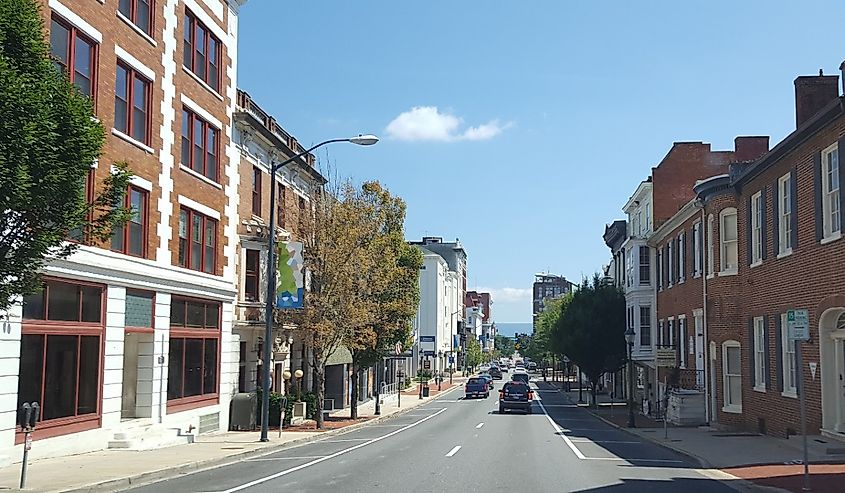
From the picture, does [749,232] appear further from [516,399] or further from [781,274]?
[516,399]

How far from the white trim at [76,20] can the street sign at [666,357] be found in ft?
102

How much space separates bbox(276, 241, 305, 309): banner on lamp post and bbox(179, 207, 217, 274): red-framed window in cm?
241

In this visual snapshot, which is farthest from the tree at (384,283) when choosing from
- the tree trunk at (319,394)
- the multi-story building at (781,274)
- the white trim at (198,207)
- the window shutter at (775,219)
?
the window shutter at (775,219)

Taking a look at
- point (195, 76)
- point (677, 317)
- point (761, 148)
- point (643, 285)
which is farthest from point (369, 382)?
point (195, 76)

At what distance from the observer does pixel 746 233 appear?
97.3 ft

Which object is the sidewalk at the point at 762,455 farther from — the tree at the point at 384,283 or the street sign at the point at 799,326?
the tree at the point at 384,283

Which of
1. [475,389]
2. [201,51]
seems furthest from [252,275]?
[475,389]

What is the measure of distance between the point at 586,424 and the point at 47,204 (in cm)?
3070

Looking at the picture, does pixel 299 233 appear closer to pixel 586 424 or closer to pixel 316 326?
pixel 316 326

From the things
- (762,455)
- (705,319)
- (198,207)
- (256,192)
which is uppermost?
(256,192)

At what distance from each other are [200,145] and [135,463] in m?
12.5

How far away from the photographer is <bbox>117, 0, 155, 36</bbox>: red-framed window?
24.3 m

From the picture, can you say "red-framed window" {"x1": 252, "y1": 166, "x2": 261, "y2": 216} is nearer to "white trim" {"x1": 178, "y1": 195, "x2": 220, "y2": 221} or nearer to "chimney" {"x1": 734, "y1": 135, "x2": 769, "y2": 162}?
"white trim" {"x1": 178, "y1": 195, "x2": 220, "y2": 221}

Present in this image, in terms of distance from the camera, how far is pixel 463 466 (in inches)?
779
